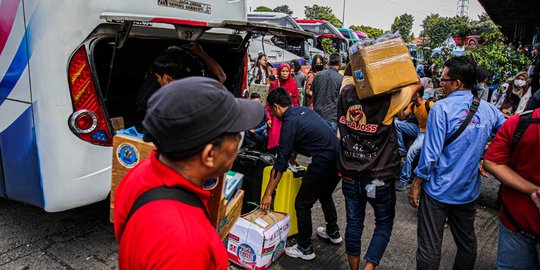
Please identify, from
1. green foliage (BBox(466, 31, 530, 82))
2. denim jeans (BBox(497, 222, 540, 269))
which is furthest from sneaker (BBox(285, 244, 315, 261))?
green foliage (BBox(466, 31, 530, 82))

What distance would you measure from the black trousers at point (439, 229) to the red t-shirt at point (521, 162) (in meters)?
0.42

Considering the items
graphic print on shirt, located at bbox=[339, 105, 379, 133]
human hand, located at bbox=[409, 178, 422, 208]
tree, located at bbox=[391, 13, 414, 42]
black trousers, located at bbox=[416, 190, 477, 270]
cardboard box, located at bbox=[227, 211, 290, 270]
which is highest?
tree, located at bbox=[391, 13, 414, 42]

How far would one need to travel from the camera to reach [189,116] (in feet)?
3.45

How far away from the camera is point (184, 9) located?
3656 millimetres

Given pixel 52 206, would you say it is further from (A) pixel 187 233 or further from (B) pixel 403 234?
(B) pixel 403 234

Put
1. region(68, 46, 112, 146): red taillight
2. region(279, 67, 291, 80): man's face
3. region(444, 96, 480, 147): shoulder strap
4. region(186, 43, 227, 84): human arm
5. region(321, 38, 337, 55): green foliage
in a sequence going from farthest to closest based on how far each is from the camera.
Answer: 1. region(321, 38, 337, 55): green foliage
2. region(279, 67, 291, 80): man's face
3. region(186, 43, 227, 84): human arm
4. region(68, 46, 112, 146): red taillight
5. region(444, 96, 480, 147): shoulder strap

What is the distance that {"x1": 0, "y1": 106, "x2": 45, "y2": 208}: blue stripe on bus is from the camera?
114 inches

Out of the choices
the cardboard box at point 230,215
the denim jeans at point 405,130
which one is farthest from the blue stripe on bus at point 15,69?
the denim jeans at point 405,130

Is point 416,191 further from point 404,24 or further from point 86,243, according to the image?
point 404,24

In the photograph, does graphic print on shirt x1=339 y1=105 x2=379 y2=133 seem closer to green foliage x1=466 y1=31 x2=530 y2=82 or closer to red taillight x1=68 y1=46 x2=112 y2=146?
red taillight x1=68 y1=46 x2=112 y2=146

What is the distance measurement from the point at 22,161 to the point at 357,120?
8.70ft

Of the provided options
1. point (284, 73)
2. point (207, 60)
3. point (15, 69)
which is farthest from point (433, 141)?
point (284, 73)

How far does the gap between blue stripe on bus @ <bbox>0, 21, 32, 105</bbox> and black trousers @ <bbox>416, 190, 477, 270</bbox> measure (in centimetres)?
312

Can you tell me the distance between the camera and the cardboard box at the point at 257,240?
124 inches
